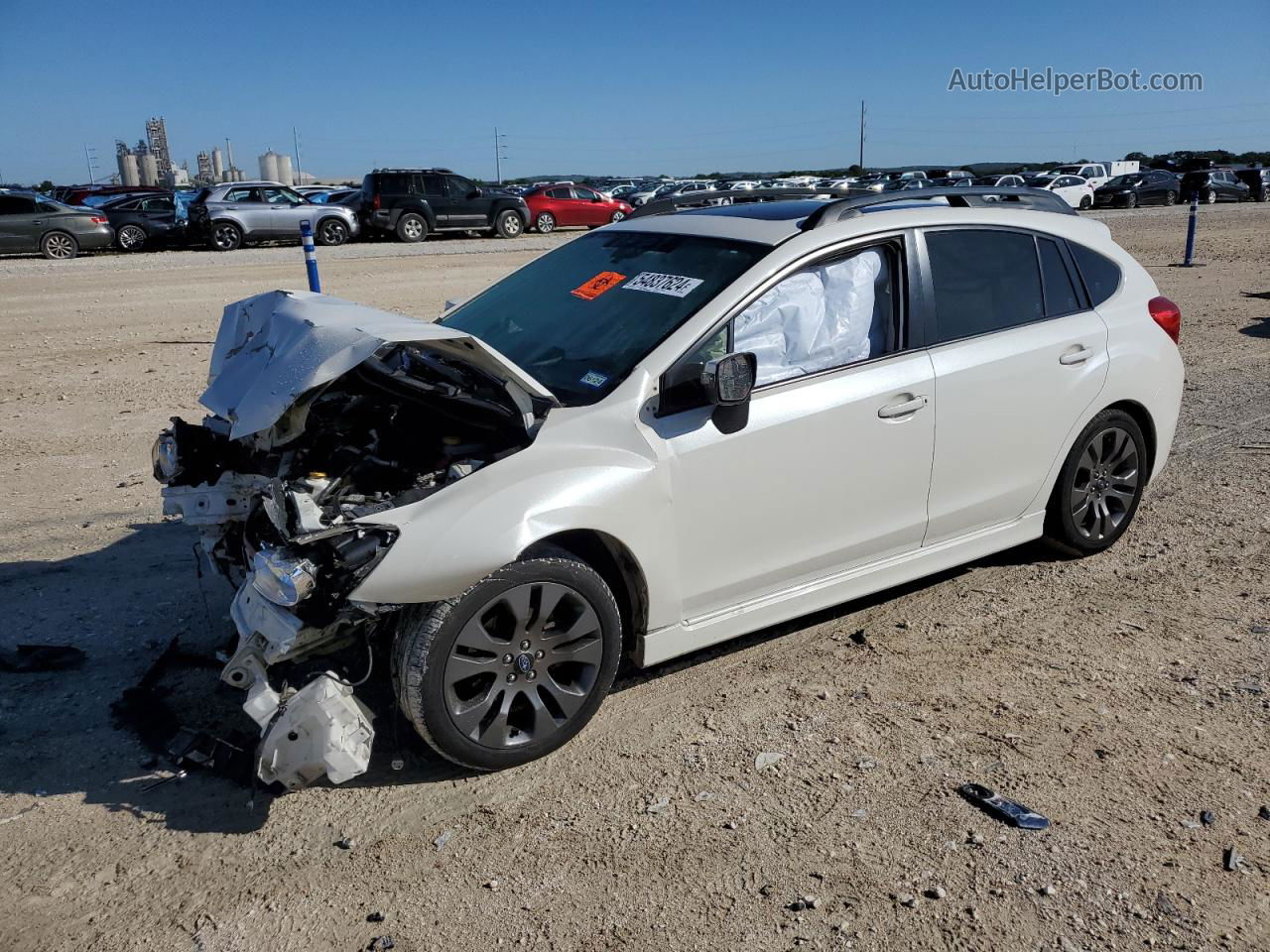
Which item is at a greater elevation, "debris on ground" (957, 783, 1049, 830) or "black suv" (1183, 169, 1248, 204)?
"black suv" (1183, 169, 1248, 204)

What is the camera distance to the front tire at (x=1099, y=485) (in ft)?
16.6

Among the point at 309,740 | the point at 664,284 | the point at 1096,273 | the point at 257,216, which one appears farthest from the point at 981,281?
the point at 257,216

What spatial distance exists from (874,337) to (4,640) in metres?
4.02

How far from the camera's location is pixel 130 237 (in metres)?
25.6

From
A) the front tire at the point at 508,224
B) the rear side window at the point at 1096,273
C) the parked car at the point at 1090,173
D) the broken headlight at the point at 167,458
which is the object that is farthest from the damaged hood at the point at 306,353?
the parked car at the point at 1090,173

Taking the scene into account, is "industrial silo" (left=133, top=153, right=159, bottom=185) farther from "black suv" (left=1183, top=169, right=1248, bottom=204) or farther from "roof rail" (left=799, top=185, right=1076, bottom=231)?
"roof rail" (left=799, top=185, right=1076, bottom=231)

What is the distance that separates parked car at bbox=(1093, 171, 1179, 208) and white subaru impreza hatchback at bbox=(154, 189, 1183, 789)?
4121cm

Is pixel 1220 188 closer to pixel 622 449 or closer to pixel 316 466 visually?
pixel 622 449

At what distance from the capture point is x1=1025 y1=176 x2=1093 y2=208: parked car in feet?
128

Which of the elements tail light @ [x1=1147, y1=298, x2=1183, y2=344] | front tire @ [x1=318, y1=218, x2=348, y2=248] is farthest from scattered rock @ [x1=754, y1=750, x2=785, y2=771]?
front tire @ [x1=318, y1=218, x2=348, y2=248]

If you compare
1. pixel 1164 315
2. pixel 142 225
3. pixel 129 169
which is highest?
pixel 129 169

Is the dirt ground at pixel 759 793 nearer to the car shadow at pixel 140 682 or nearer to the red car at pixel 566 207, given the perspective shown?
the car shadow at pixel 140 682

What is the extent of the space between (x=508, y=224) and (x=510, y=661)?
86.6ft

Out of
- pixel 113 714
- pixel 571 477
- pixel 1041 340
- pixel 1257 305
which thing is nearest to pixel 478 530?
pixel 571 477
